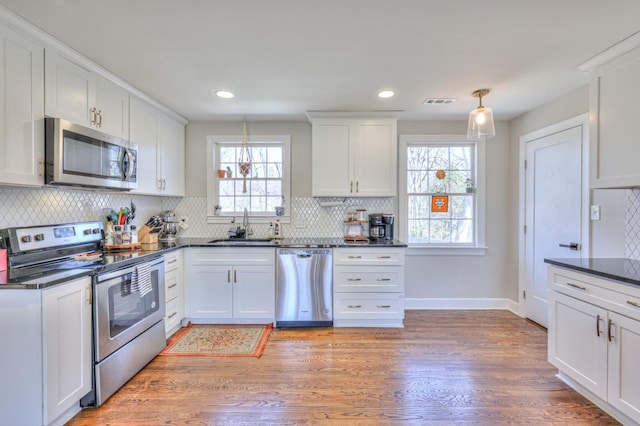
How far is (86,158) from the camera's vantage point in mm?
2088

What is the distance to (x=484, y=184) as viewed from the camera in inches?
145

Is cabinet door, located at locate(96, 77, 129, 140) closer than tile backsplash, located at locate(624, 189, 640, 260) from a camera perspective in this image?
No

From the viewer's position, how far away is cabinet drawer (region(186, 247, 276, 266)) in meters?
3.15

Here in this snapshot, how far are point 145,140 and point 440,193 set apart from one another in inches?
133

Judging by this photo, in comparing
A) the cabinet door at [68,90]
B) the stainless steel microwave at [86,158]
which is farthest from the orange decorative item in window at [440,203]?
the cabinet door at [68,90]

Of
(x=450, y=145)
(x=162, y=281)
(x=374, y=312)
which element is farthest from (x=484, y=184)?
(x=162, y=281)

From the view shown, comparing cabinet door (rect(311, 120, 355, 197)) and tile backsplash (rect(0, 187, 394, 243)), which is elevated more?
cabinet door (rect(311, 120, 355, 197))

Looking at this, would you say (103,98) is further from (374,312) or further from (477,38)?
(374,312)

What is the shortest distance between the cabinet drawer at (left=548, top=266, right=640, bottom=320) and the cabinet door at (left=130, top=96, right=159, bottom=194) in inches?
140

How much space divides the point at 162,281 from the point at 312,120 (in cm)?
227

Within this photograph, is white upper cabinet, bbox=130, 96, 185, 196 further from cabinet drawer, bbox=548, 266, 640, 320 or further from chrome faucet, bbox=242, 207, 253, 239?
cabinet drawer, bbox=548, 266, 640, 320

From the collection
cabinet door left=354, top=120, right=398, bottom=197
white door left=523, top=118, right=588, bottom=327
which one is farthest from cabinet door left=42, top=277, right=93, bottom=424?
white door left=523, top=118, right=588, bottom=327

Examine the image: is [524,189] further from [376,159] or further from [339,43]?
[339,43]

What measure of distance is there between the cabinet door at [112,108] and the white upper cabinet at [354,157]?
1.83m
